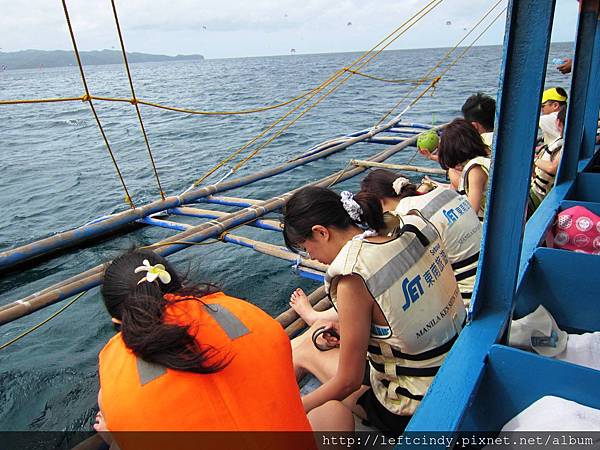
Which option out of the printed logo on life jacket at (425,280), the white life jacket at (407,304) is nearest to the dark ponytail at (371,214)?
the white life jacket at (407,304)

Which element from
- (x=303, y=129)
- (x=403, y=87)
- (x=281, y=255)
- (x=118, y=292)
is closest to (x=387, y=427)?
(x=118, y=292)

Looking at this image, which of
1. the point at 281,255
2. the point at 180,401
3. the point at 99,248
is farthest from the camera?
the point at 99,248

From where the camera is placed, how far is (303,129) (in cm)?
1312

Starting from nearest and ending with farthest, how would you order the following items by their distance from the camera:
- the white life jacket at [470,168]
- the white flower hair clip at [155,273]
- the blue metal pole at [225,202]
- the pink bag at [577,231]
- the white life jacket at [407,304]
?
the white flower hair clip at [155,273] < the white life jacket at [407,304] < the pink bag at [577,231] < the white life jacket at [470,168] < the blue metal pole at [225,202]

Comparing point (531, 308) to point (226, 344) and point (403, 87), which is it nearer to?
point (226, 344)

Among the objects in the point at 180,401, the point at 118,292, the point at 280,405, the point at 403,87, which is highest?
the point at 118,292

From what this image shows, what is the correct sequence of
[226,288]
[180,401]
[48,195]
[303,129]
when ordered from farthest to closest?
[303,129] < [48,195] < [226,288] < [180,401]

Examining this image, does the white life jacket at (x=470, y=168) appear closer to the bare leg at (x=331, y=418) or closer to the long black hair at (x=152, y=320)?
the bare leg at (x=331, y=418)

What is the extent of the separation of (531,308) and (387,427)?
99cm

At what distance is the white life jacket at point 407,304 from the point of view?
1488 mm

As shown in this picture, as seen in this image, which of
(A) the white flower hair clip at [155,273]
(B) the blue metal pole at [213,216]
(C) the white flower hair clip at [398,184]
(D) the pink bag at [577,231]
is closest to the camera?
(A) the white flower hair clip at [155,273]

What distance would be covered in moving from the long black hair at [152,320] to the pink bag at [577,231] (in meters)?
2.17

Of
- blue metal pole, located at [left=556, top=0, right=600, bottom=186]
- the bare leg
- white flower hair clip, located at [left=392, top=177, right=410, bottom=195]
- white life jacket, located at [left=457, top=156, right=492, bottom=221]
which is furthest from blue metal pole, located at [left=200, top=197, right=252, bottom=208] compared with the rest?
the bare leg

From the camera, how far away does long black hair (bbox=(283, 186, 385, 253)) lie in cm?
168
